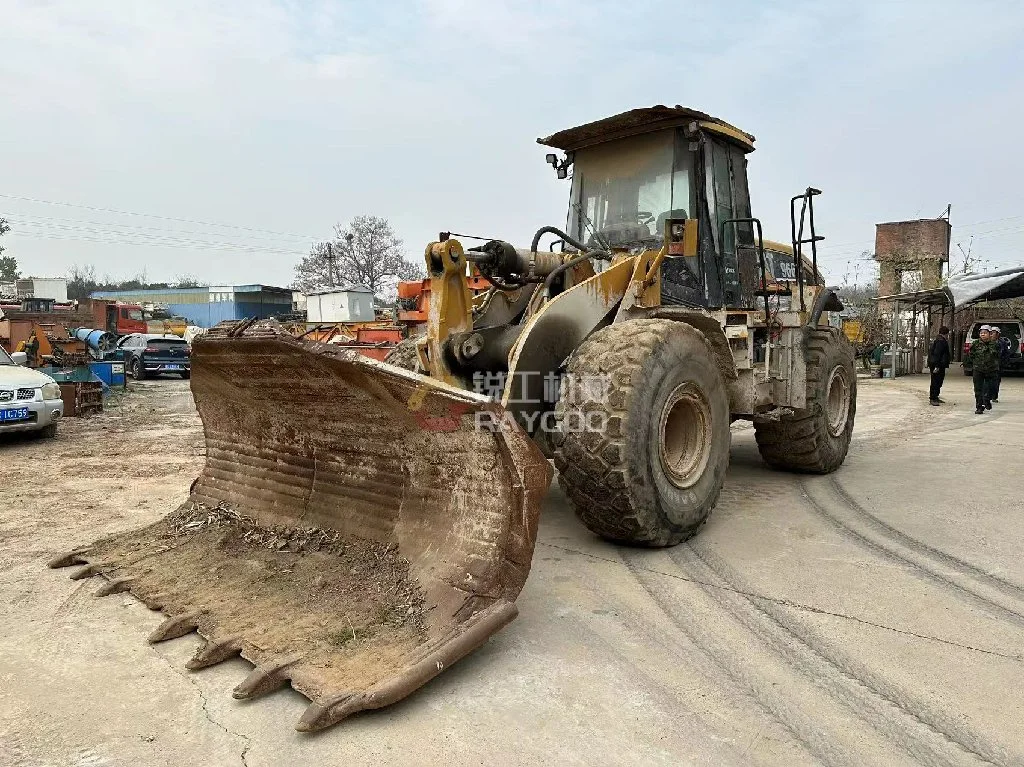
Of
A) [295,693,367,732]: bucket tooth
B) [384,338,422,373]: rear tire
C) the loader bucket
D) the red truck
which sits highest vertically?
the red truck

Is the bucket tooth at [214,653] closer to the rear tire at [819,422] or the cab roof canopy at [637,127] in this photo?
the cab roof canopy at [637,127]

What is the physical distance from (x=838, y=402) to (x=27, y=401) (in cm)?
938

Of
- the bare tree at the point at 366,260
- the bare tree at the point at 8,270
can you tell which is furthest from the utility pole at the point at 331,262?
the bare tree at the point at 8,270

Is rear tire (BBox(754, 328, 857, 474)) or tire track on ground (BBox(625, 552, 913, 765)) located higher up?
rear tire (BBox(754, 328, 857, 474))

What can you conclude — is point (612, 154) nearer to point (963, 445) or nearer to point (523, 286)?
point (523, 286)

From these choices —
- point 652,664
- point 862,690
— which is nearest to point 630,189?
point 652,664

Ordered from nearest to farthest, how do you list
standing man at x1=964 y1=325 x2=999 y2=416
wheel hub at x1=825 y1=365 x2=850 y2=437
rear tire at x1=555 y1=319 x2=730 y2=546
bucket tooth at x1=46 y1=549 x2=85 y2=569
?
rear tire at x1=555 y1=319 x2=730 y2=546
bucket tooth at x1=46 y1=549 x2=85 y2=569
wheel hub at x1=825 y1=365 x2=850 y2=437
standing man at x1=964 y1=325 x2=999 y2=416

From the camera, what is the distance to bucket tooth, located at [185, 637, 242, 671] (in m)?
3.00

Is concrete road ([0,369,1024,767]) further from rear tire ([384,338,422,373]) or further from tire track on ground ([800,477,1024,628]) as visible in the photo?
rear tire ([384,338,422,373])

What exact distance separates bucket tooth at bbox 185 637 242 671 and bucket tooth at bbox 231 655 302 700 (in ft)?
0.79

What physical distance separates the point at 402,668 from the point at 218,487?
245 centimetres

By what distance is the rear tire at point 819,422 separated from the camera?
6629 millimetres

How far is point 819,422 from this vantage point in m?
6.70

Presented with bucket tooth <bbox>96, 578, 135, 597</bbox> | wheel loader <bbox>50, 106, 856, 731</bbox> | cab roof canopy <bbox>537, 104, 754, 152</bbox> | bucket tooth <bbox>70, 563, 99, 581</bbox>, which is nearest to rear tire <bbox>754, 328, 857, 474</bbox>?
wheel loader <bbox>50, 106, 856, 731</bbox>
